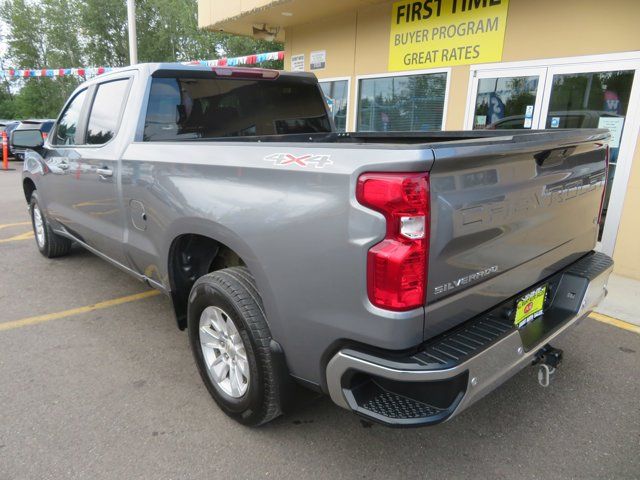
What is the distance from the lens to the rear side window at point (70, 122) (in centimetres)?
425

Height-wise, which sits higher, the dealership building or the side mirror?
the dealership building

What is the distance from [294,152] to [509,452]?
6.17 feet

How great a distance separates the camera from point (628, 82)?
5.18m

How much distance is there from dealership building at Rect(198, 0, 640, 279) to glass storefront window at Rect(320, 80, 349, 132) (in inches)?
0.8

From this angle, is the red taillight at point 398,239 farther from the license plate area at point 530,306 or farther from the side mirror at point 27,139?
the side mirror at point 27,139

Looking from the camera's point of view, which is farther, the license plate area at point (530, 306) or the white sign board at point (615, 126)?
the white sign board at point (615, 126)

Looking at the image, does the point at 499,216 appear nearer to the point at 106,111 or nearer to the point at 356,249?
the point at 356,249

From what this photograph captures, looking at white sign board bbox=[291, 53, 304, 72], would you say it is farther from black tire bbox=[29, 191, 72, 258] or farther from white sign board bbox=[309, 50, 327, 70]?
black tire bbox=[29, 191, 72, 258]

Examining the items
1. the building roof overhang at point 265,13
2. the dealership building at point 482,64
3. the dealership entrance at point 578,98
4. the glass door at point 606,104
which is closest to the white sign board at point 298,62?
the dealership building at point 482,64

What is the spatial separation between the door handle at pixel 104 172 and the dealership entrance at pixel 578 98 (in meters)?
5.22

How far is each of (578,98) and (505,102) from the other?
102cm

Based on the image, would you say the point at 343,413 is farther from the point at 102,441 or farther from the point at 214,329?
the point at 102,441

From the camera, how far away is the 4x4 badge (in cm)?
188

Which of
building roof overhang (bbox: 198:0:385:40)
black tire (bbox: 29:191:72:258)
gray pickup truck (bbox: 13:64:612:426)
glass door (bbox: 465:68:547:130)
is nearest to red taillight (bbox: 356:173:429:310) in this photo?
gray pickup truck (bbox: 13:64:612:426)
